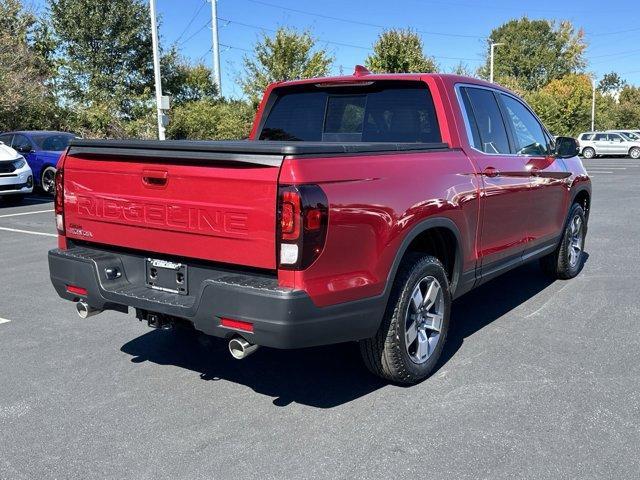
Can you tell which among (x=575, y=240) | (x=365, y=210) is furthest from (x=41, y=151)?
(x=365, y=210)

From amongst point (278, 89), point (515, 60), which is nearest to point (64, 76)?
point (278, 89)

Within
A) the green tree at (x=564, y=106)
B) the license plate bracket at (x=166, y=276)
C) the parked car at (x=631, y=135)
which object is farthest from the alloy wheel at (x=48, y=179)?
the green tree at (x=564, y=106)

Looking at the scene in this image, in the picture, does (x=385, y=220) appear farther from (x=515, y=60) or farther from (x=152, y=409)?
(x=515, y=60)

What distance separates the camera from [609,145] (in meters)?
37.5

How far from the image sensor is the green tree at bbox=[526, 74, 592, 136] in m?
47.1

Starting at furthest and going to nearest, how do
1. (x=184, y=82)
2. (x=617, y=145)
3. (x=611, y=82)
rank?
(x=611, y=82) → (x=617, y=145) → (x=184, y=82)

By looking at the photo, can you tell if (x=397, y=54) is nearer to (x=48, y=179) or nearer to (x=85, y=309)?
(x=48, y=179)

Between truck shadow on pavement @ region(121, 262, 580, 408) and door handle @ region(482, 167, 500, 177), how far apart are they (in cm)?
123

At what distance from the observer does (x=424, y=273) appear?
374 cm

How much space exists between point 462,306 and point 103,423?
3326 mm

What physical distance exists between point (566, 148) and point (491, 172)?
169cm

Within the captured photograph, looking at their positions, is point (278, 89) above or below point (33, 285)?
above

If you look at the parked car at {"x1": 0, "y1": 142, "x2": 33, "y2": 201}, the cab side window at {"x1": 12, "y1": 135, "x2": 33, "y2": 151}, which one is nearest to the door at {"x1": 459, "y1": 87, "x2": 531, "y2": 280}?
the parked car at {"x1": 0, "y1": 142, "x2": 33, "y2": 201}

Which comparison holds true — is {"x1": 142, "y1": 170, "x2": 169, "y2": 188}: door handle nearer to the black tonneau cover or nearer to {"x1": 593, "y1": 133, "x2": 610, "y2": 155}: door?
the black tonneau cover
